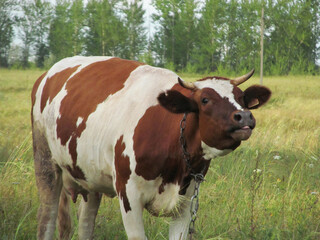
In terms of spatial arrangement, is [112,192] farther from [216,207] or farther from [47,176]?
[216,207]

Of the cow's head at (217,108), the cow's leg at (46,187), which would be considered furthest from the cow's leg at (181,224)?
the cow's leg at (46,187)

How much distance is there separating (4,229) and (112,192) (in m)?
1.17

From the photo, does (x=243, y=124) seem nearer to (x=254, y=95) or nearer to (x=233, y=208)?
(x=254, y=95)

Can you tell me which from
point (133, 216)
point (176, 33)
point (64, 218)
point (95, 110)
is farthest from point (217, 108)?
point (176, 33)

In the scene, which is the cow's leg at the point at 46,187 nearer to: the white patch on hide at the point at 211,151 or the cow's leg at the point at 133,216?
the cow's leg at the point at 133,216

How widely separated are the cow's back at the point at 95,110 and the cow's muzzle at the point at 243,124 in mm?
711

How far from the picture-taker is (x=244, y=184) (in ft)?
16.7

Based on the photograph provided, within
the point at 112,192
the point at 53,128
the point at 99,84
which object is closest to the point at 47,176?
the point at 53,128

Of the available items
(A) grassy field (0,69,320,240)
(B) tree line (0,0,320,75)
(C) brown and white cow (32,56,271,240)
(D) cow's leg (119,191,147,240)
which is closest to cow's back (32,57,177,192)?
(C) brown and white cow (32,56,271,240)

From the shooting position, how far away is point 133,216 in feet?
10.2

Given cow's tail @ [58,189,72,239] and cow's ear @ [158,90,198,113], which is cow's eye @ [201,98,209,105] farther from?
cow's tail @ [58,189,72,239]

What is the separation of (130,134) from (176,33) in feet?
149

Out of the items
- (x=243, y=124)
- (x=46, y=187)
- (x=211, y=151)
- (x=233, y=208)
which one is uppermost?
(x=243, y=124)

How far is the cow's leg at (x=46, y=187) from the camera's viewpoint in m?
4.06
